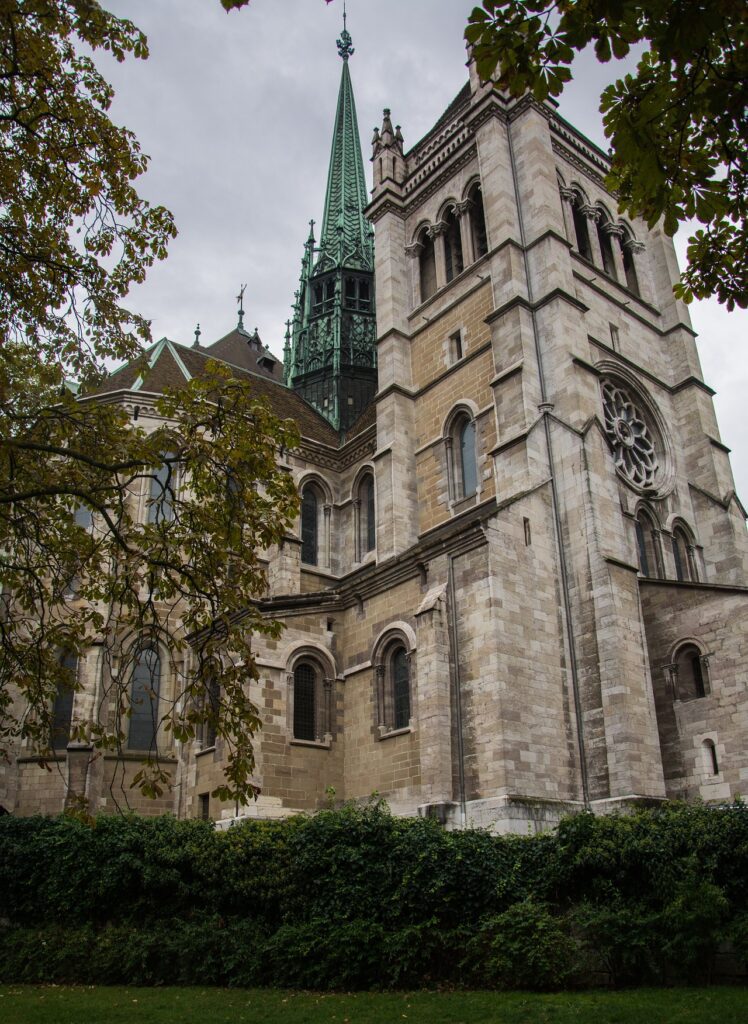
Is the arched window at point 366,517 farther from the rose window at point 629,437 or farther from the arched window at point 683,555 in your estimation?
the arched window at point 683,555

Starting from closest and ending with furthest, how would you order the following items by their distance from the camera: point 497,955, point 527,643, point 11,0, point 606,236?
point 11,0
point 497,955
point 527,643
point 606,236

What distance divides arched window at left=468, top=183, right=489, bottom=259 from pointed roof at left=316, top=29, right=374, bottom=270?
466 inches

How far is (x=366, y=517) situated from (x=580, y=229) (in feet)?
38.4

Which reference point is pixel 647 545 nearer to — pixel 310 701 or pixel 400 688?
pixel 400 688

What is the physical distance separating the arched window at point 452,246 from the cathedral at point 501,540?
11 centimetres

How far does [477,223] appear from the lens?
2781 cm

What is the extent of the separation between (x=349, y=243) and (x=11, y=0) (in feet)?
110

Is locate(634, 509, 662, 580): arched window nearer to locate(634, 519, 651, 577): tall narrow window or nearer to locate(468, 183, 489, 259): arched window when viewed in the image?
locate(634, 519, 651, 577): tall narrow window

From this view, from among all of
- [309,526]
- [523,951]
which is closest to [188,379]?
[309,526]

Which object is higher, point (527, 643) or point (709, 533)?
point (709, 533)

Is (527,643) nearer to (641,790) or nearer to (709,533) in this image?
(641,790)

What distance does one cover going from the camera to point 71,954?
14234 mm

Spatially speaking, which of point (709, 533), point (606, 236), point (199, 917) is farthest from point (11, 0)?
point (606, 236)

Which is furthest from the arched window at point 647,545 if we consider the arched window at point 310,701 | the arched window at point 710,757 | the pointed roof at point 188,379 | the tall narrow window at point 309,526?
the pointed roof at point 188,379
